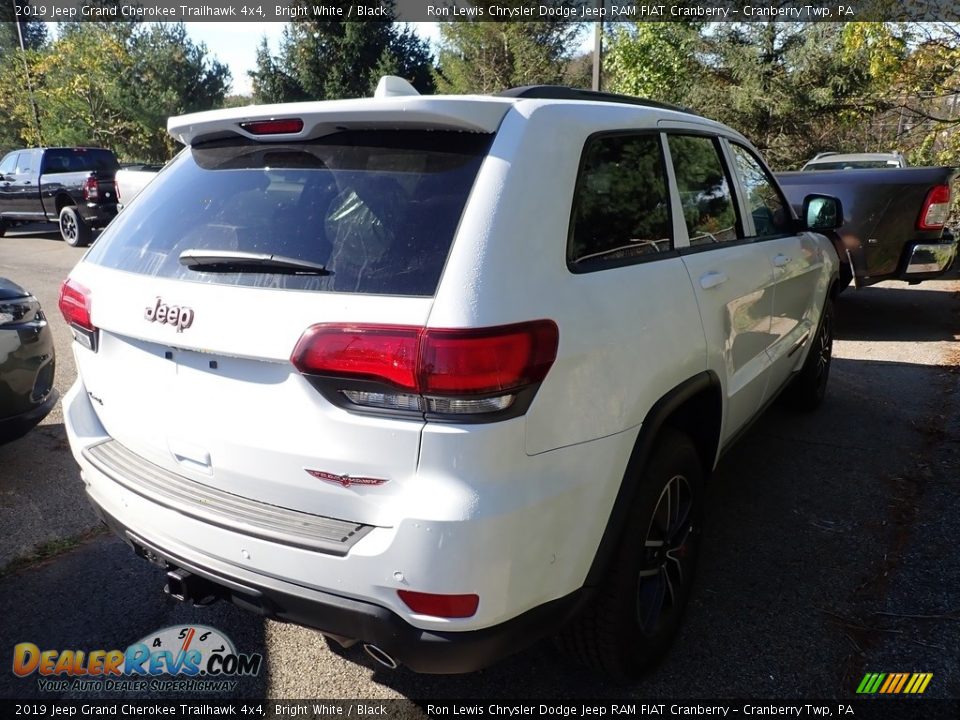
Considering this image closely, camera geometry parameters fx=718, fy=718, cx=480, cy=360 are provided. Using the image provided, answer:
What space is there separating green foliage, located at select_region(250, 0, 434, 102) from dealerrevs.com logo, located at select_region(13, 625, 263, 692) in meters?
31.6

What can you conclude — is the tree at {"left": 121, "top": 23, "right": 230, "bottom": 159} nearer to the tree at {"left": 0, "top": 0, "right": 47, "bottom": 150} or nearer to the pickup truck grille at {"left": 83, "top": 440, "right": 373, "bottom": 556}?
the tree at {"left": 0, "top": 0, "right": 47, "bottom": 150}

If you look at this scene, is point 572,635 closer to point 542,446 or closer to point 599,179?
point 542,446

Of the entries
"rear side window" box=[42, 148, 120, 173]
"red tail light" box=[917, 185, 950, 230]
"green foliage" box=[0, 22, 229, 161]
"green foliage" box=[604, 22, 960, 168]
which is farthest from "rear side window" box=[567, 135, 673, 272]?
"green foliage" box=[0, 22, 229, 161]

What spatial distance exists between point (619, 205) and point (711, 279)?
1.84 ft

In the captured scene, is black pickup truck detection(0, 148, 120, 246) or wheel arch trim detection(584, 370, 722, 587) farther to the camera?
black pickup truck detection(0, 148, 120, 246)

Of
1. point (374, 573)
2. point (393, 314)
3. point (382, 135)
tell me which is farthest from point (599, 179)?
point (374, 573)

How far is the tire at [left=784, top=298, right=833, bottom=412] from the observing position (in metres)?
4.63

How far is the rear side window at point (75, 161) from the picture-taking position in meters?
14.7

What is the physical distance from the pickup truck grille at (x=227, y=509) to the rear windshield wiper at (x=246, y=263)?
617mm

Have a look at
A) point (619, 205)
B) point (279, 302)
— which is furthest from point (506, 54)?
point (279, 302)

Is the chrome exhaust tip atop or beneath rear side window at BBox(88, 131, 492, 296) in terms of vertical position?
beneath

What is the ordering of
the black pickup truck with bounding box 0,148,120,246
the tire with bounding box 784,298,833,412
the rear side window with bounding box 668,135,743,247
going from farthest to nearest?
the black pickup truck with bounding box 0,148,120,246 → the tire with bounding box 784,298,833,412 → the rear side window with bounding box 668,135,743,247

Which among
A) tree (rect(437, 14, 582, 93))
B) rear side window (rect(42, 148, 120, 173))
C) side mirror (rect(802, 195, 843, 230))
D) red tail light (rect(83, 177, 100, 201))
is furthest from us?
tree (rect(437, 14, 582, 93))

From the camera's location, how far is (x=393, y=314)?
5.53 feet
